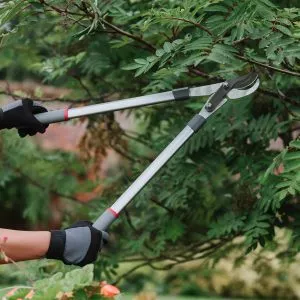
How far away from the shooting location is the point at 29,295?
8.73ft

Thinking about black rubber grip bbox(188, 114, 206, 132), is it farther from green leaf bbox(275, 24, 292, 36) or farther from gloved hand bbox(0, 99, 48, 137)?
gloved hand bbox(0, 99, 48, 137)

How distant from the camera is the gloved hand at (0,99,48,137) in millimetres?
3600

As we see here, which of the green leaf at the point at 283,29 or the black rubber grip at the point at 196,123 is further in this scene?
the black rubber grip at the point at 196,123

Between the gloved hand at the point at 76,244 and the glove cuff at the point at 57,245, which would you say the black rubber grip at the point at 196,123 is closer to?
the gloved hand at the point at 76,244

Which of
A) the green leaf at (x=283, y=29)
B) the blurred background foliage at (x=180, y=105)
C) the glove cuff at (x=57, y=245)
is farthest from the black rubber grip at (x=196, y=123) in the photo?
the glove cuff at (x=57, y=245)

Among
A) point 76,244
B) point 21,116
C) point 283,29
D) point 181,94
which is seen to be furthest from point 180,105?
point 76,244

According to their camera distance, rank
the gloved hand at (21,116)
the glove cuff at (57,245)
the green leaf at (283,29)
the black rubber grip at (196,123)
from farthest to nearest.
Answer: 1. the gloved hand at (21,116)
2. the black rubber grip at (196,123)
3. the green leaf at (283,29)
4. the glove cuff at (57,245)

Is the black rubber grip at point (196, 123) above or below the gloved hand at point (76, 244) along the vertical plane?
above

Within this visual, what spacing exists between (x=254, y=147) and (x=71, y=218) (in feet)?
7.36

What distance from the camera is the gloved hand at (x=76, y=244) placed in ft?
10.4

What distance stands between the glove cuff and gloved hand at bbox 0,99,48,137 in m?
0.63

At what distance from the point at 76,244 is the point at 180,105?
196 centimetres

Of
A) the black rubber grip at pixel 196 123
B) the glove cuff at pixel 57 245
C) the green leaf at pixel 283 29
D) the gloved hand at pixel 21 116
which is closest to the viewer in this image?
the glove cuff at pixel 57 245

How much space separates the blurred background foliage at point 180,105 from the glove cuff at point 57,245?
822mm
